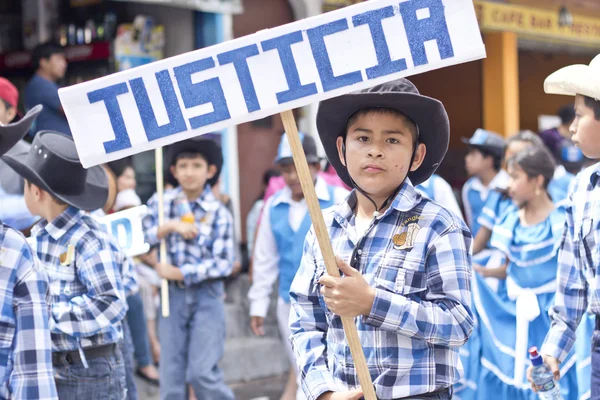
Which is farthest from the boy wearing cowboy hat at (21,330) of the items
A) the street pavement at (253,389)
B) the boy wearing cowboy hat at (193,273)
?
the street pavement at (253,389)

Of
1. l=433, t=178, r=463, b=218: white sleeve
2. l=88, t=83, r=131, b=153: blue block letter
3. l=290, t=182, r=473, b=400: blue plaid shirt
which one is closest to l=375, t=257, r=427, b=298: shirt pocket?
l=290, t=182, r=473, b=400: blue plaid shirt

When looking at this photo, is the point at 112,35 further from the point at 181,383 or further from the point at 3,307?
the point at 3,307

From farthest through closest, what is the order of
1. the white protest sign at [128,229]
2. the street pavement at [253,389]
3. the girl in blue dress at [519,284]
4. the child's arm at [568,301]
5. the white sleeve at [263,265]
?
the street pavement at [253,389], the white sleeve at [263,265], the girl in blue dress at [519,284], the white protest sign at [128,229], the child's arm at [568,301]

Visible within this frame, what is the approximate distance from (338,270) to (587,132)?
1.34 m

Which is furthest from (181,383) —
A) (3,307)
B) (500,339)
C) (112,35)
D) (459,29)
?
(112,35)

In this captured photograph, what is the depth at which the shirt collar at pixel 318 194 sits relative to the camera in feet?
19.5

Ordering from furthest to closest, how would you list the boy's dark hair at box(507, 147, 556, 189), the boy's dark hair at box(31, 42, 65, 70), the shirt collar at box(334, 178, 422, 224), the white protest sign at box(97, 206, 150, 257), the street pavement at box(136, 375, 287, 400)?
1. the boy's dark hair at box(31, 42, 65, 70)
2. the street pavement at box(136, 375, 287, 400)
3. the boy's dark hair at box(507, 147, 556, 189)
4. the white protest sign at box(97, 206, 150, 257)
5. the shirt collar at box(334, 178, 422, 224)

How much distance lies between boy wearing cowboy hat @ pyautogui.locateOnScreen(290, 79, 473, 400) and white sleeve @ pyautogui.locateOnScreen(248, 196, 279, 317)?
11.5 feet

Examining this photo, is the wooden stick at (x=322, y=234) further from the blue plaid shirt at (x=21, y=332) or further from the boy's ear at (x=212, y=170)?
the boy's ear at (x=212, y=170)

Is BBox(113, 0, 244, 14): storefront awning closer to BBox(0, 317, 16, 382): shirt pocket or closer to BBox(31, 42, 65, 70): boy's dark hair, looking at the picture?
BBox(31, 42, 65, 70): boy's dark hair

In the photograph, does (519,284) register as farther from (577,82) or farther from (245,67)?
(245,67)

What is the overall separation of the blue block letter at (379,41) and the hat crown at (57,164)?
5.73ft

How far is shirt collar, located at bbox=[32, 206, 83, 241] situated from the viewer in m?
3.78

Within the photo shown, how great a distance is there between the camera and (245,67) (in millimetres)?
2480
